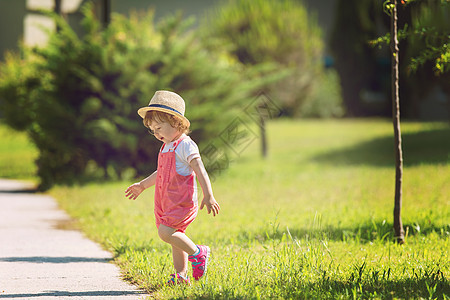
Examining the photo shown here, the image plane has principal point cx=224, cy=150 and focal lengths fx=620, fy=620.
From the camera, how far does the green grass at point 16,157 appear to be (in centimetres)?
1513

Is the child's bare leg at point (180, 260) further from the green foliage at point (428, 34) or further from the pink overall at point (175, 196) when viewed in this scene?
the green foliage at point (428, 34)

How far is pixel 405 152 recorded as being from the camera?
52.5 ft

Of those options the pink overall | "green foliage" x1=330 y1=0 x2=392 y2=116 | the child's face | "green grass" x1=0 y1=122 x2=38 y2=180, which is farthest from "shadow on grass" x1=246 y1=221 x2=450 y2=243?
"green foliage" x1=330 y1=0 x2=392 y2=116

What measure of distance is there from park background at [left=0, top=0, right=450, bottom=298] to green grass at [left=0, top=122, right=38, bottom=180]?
0.09 metres

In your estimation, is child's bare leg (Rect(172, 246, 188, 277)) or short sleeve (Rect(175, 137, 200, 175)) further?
child's bare leg (Rect(172, 246, 188, 277))

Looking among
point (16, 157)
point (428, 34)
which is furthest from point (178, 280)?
point (16, 157)

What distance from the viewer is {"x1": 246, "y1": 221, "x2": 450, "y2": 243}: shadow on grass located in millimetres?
6559

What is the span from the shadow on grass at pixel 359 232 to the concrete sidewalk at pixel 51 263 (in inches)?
70.5

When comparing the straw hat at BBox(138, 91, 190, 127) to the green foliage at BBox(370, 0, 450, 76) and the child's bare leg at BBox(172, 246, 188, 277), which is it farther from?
the green foliage at BBox(370, 0, 450, 76)

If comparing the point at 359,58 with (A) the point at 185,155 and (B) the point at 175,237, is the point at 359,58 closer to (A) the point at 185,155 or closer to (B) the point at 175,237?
(A) the point at 185,155

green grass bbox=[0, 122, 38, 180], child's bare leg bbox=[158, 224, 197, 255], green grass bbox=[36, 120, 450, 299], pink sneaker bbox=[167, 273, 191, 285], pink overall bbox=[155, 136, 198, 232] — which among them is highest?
pink overall bbox=[155, 136, 198, 232]

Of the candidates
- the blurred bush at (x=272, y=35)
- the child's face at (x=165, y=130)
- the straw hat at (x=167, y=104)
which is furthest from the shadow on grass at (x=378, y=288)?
the blurred bush at (x=272, y=35)

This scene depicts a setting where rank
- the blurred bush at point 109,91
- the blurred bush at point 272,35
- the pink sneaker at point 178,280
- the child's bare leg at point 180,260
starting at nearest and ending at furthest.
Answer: the pink sneaker at point 178,280 < the child's bare leg at point 180,260 < the blurred bush at point 109,91 < the blurred bush at point 272,35

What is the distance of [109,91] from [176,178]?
8.23 meters
